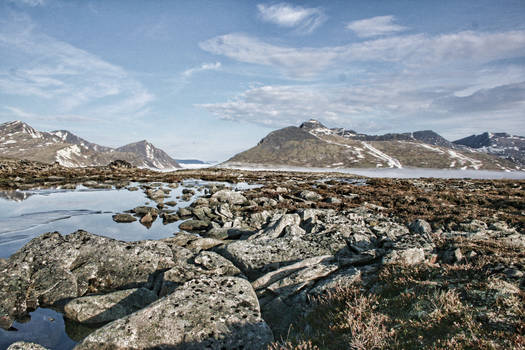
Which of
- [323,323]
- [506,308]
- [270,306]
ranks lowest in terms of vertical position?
[270,306]

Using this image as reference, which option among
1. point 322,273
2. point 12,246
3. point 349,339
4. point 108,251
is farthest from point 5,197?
point 349,339

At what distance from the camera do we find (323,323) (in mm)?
6852

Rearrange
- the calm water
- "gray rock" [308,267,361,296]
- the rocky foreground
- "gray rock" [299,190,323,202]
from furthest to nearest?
"gray rock" [299,190,323,202]
"gray rock" [308,267,361,296]
the calm water
the rocky foreground

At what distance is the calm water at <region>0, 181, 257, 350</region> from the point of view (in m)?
8.10

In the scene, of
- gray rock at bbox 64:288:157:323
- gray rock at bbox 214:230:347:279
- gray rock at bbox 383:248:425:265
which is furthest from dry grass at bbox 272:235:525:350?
gray rock at bbox 64:288:157:323

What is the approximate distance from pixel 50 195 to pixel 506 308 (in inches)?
1614

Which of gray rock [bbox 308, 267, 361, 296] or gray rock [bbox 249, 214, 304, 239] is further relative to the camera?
gray rock [bbox 249, 214, 304, 239]

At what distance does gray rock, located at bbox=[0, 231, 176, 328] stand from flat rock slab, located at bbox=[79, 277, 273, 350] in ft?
Result: 13.1

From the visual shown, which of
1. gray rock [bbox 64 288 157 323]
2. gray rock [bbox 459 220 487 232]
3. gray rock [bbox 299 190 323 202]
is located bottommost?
gray rock [bbox 64 288 157 323]

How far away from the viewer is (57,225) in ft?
64.2

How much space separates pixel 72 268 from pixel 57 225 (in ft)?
36.4

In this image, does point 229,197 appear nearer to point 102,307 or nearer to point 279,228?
point 279,228

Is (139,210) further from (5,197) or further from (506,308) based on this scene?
(506,308)

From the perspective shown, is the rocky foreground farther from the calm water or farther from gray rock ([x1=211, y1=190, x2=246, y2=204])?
gray rock ([x1=211, y1=190, x2=246, y2=204])
